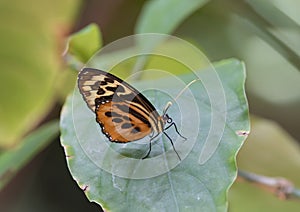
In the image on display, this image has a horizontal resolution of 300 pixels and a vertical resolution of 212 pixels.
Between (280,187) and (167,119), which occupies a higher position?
(167,119)

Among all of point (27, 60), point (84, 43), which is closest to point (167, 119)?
point (84, 43)

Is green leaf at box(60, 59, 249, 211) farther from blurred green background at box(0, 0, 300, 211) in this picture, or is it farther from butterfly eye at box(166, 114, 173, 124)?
blurred green background at box(0, 0, 300, 211)

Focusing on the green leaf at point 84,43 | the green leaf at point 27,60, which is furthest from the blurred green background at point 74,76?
the green leaf at point 84,43

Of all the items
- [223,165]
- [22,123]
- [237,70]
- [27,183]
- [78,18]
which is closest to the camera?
[223,165]

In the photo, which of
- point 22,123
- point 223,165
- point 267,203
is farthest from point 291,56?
point 22,123

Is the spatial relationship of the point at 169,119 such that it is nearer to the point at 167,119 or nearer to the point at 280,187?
the point at 167,119

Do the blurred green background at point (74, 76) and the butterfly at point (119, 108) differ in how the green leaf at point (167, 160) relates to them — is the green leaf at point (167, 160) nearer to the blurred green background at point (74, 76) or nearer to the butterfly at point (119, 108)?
the butterfly at point (119, 108)

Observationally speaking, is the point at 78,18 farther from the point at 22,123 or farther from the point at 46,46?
the point at 22,123
